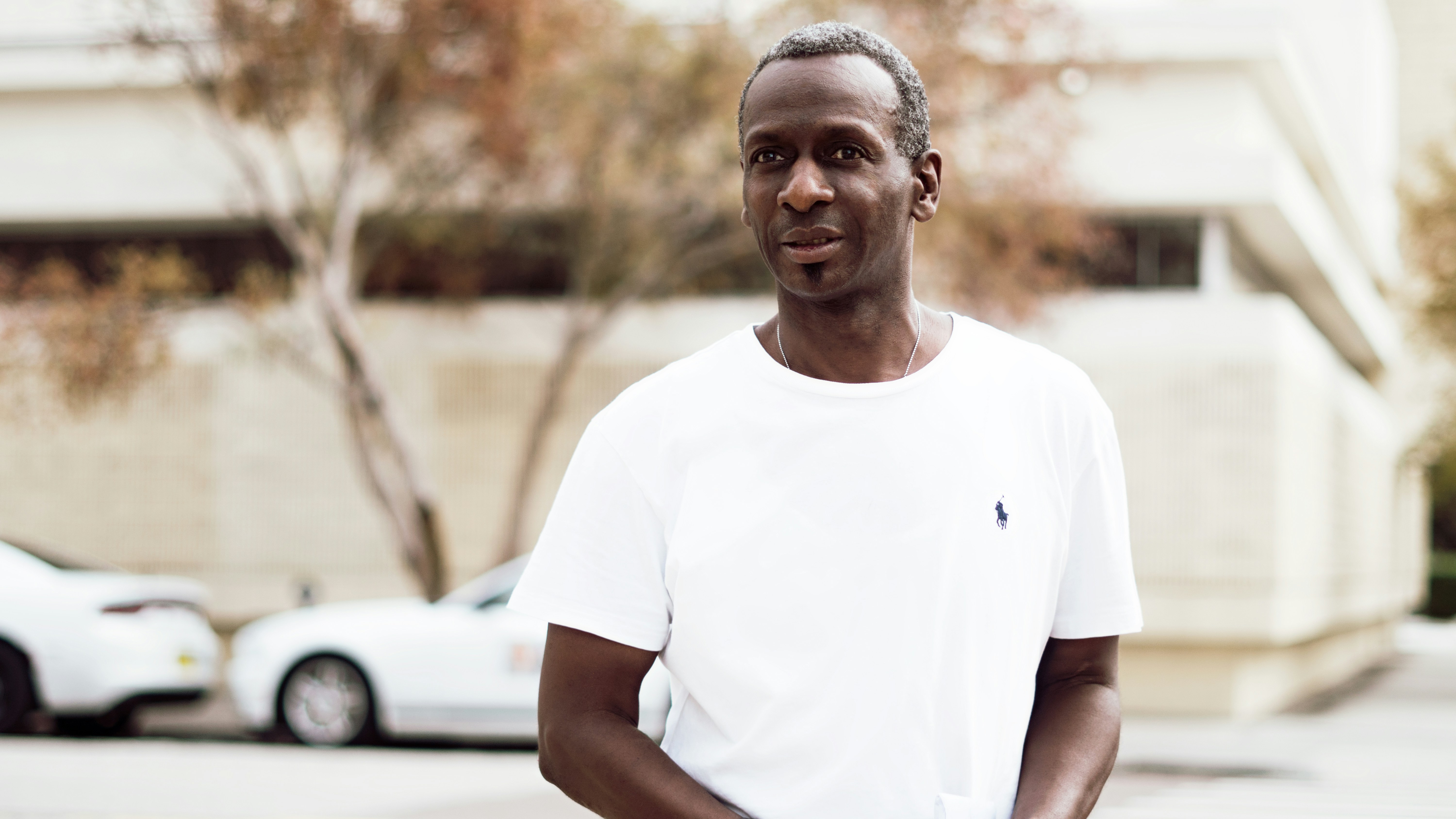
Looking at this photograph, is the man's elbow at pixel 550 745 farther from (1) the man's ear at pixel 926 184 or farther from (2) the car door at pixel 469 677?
(2) the car door at pixel 469 677

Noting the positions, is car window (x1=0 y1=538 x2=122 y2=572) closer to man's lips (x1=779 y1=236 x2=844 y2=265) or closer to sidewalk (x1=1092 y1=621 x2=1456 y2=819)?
sidewalk (x1=1092 y1=621 x2=1456 y2=819)

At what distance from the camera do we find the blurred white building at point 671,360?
52.9 ft

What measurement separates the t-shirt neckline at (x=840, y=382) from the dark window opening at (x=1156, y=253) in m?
16.0

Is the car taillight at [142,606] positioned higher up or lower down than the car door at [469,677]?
higher up

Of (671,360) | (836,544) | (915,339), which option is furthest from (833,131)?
(671,360)

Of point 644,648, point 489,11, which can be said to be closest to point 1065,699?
point 644,648

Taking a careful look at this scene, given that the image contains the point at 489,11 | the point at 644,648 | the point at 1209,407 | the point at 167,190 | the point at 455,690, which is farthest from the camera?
the point at 167,190

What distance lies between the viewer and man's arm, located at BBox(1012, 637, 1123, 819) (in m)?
1.84

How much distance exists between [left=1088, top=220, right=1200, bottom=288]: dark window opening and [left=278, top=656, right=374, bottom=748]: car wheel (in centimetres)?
924

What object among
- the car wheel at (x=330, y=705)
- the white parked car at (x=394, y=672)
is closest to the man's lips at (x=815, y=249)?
the white parked car at (x=394, y=672)

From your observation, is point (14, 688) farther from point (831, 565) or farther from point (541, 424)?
point (831, 565)

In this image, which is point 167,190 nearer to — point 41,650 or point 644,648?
point 41,650

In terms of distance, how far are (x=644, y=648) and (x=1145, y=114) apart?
15.9m

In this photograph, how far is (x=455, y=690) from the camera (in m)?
11.7
